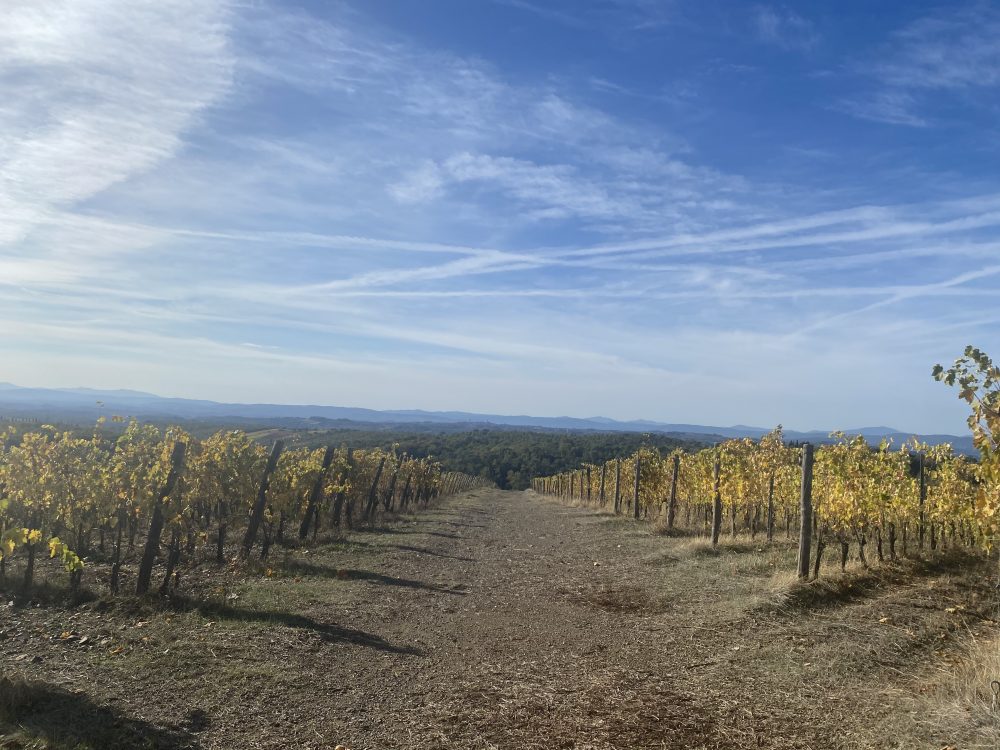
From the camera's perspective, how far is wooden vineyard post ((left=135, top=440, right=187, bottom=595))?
891cm

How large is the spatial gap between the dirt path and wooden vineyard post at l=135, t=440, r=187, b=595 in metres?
0.77

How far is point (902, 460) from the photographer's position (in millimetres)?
13180

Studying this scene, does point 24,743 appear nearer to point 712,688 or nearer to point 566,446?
point 712,688

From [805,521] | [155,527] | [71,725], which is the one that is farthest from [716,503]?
[71,725]

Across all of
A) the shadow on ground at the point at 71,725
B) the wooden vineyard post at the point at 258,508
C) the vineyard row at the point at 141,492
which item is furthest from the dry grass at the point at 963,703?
the wooden vineyard post at the point at 258,508

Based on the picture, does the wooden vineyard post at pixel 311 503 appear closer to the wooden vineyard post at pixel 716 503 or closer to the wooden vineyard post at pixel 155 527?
the wooden vineyard post at pixel 155 527

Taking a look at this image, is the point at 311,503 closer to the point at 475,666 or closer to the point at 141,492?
the point at 141,492

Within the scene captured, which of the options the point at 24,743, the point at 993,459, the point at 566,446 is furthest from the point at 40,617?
the point at 566,446

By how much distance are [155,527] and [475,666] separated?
17.4 ft

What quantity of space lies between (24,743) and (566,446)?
86805 millimetres

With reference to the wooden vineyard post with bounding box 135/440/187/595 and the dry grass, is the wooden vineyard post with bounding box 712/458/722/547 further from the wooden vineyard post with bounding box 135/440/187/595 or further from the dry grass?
the wooden vineyard post with bounding box 135/440/187/595

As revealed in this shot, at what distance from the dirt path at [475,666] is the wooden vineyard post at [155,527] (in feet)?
2.52

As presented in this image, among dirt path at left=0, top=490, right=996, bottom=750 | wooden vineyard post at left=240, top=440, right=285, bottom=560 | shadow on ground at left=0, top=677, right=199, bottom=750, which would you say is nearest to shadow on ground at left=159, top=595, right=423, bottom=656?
dirt path at left=0, top=490, right=996, bottom=750

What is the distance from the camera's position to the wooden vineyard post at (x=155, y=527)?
29.2 ft
